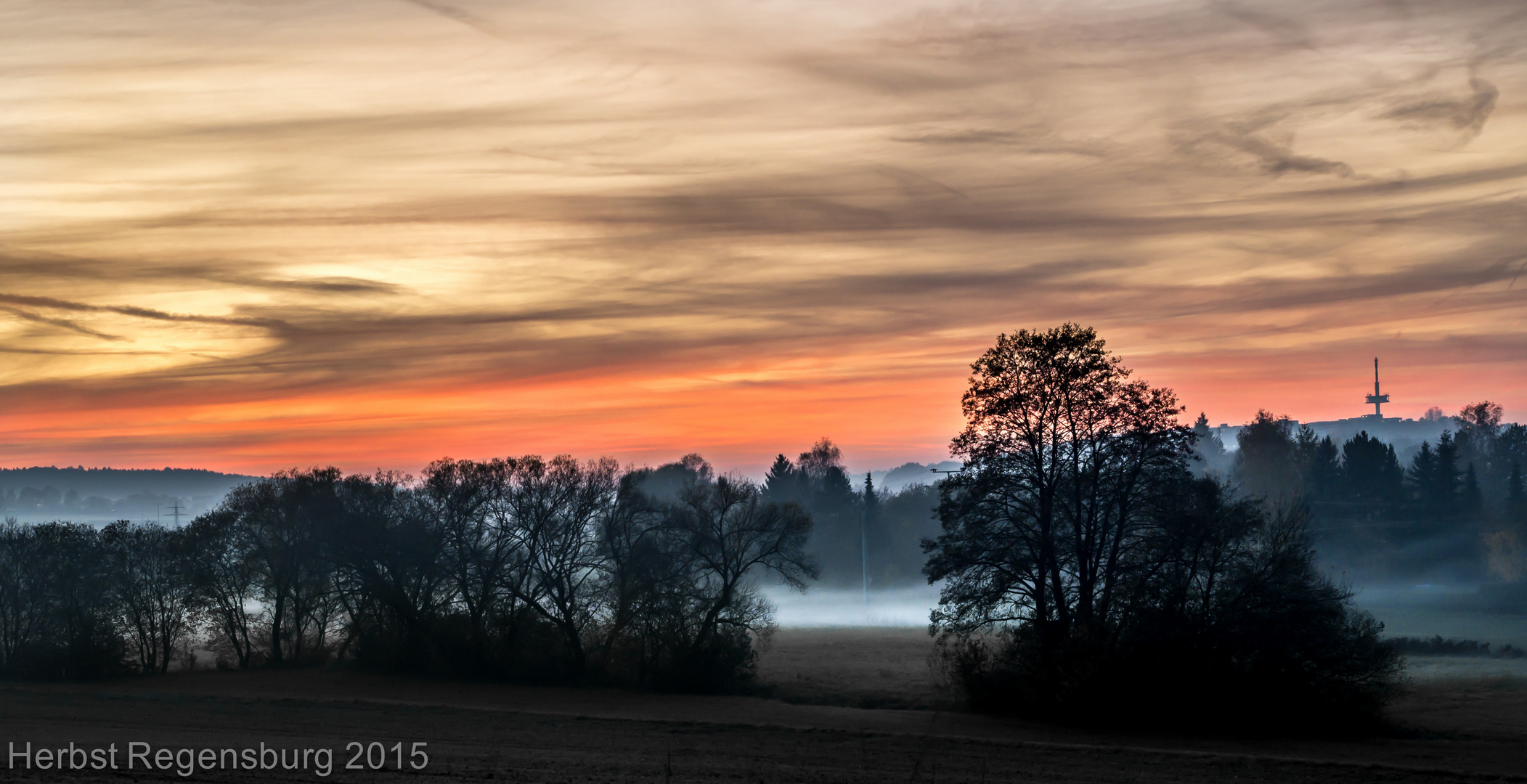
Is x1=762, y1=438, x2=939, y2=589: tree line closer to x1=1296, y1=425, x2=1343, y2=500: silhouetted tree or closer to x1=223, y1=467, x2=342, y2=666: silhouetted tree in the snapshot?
x1=1296, y1=425, x2=1343, y2=500: silhouetted tree

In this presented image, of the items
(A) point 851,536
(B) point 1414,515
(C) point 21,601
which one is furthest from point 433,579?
(B) point 1414,515

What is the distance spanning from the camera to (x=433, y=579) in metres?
48.0

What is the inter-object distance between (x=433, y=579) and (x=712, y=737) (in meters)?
22.7

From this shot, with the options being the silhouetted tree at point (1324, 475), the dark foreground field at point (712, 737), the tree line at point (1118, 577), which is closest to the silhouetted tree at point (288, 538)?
the dark foreground field at point (712, 737)

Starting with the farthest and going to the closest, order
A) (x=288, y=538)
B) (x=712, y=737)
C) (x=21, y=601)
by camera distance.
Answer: (x=288, y=538)
(x=21, y=601)
(x=712, y=737)

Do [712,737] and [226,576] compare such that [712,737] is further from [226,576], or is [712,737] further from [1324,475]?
[1324,475]

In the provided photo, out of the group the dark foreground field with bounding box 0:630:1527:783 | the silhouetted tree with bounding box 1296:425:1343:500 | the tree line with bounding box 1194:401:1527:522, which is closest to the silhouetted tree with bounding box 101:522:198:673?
the dark foreground field with bounding box 0:630:1527:783

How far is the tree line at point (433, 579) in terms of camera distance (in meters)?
44.2

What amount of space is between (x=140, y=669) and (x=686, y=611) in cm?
2876

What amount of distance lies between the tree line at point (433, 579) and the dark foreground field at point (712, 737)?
310cm

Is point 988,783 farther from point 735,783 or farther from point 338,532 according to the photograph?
point 338,532

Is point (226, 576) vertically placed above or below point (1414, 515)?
below

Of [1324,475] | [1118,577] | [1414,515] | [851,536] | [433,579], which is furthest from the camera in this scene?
[851,536]

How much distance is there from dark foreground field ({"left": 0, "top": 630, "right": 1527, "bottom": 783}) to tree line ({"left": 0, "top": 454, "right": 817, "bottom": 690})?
3.10 m
